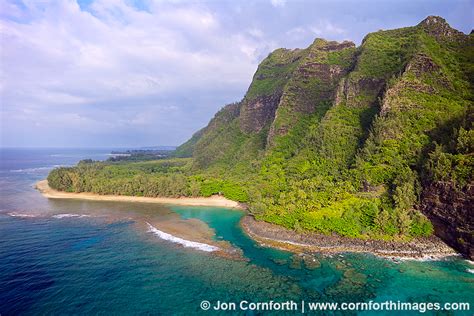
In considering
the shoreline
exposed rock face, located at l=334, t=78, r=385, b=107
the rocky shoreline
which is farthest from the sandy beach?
exposed rock face, located at l=334, t=78, r=385, b=107

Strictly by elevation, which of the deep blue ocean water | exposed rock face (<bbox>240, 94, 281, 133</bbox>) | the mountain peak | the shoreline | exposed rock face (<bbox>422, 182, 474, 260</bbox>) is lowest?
the deep blue ocean water

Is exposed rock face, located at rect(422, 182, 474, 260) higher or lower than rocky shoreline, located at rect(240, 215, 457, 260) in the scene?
higher

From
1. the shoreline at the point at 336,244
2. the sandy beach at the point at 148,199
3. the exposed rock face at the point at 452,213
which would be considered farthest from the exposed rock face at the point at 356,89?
the shoreline at the point at 336,244

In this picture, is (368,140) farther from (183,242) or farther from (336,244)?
(183,242)

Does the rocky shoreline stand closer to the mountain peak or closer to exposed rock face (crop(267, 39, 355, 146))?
exposed rock face (crop(267, 39, 355, 146))

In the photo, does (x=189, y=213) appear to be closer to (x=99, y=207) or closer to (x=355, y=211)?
(x=99, y=207)

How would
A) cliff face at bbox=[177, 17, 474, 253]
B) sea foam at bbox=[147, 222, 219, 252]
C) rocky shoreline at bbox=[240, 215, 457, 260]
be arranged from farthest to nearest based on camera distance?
cliff face at bbox=[177, 17, 474, 253], sea foam at bbox=[147, 222, 219, 252], rocky shoreline at bbox=[240, 215, 457, 260]

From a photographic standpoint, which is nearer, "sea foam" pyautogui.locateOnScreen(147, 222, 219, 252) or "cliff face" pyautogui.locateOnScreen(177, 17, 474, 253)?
"sea foam" pyautogui.locateOnScreen(147, 222, 219, 252)
